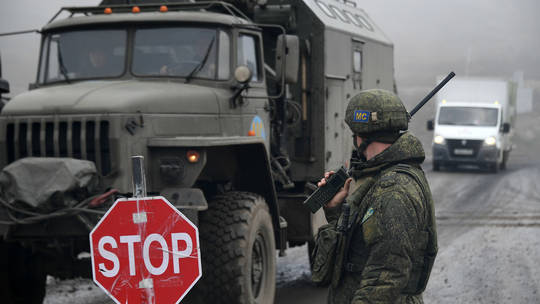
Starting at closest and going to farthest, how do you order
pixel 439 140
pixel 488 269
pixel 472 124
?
pixel 488 269 < pixel 439 140 < pixel 472 124

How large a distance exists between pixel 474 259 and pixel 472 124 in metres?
14.7

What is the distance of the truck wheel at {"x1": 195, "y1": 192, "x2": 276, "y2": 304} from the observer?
615cm

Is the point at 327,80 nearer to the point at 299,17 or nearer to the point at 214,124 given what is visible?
the point at 299,17

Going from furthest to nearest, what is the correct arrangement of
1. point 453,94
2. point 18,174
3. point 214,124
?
point 453,94, point 214,124, point 18,174

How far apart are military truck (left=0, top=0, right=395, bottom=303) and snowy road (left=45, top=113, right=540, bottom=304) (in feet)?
3.39

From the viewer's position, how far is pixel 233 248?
622 cm

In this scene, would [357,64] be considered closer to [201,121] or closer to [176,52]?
[176,52]

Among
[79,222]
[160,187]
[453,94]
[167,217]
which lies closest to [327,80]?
[160,187]

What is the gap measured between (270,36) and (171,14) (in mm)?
1667

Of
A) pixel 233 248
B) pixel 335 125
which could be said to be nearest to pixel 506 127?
pixel 335 125

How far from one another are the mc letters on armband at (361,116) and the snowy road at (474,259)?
464 centimetres

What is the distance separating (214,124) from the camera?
6.93 m

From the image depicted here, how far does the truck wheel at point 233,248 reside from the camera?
6152mm

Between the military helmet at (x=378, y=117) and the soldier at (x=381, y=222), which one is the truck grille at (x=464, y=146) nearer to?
the soldier at (x=381, y=222)
